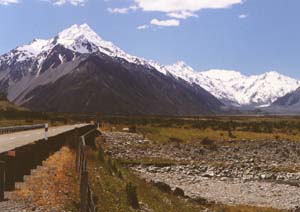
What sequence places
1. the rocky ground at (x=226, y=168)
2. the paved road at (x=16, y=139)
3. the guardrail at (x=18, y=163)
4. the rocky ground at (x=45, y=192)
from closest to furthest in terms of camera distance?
the rocky ground at (x=45, y=192) < the guardrail at (x=18, y=163) < the paved road at (x=16, y=139) < the rocky ground at (x=226, y=168)

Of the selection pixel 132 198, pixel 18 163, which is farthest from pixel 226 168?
pixel 18 163

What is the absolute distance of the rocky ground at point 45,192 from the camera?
55.3 ft

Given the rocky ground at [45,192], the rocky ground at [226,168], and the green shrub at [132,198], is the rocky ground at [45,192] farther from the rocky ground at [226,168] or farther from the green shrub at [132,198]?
the rocky ground at [226,168]

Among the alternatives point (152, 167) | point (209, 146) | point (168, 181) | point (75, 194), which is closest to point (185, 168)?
point (152, 167)

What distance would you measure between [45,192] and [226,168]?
43.5m

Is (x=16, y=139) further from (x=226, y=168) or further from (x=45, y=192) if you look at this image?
(x=45, y=192)

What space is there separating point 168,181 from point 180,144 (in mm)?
27718

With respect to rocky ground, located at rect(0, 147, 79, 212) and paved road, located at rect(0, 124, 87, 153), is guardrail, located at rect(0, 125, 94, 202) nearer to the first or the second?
rocky ground, located at rect(0, 147, 79, 212)

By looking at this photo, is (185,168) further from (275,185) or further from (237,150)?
(237,150)

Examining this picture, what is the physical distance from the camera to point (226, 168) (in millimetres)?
61156

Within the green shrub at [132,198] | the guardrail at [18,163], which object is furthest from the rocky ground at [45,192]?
the green shrub at [132,198]

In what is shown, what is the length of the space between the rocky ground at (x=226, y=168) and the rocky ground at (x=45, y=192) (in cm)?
1846

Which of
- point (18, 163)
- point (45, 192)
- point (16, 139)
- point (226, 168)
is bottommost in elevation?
point (226, 168)

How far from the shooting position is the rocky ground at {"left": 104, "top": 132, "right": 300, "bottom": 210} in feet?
147
